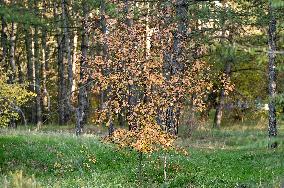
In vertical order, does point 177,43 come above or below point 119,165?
above

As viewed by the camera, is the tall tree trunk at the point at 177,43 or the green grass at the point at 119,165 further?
the tall tree trunk at the point at 177,43

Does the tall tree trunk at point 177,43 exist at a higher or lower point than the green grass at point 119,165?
higher

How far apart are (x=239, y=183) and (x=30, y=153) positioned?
7471mm

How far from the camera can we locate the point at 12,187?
303 inches

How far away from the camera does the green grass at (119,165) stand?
39.0 ft

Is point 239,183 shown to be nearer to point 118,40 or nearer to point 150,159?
point 150,159

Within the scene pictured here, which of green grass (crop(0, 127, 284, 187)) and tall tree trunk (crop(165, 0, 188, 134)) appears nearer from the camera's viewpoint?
green grass (crop(0, 127, 284, 187))

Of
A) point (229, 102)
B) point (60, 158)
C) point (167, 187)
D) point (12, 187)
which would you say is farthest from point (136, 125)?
point (229, 102)

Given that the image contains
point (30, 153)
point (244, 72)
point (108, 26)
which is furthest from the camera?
point (244, 72)

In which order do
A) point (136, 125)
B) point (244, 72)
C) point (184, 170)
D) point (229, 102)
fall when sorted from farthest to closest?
1. point (229, 102)
2. point (244, 72)
3. point (184, 170)
4. point (136, 125)

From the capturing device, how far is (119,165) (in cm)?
1453

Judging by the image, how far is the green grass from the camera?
11.9 meters

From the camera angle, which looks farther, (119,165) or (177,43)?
(177,43)

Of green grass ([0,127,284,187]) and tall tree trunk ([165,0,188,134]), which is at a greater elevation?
tall tree trunk ([165,0,188,134])
